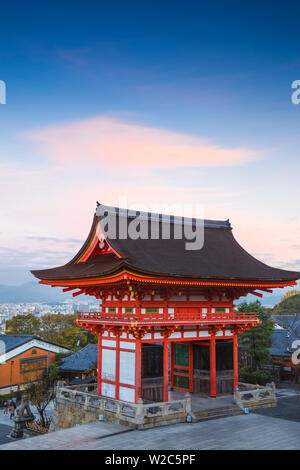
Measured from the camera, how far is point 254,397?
2447cm

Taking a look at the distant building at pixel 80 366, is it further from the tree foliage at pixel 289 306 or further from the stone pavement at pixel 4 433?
the tree foliage at pixel 289 306

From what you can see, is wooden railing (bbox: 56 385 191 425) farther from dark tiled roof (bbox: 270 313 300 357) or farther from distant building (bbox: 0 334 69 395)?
distant building (bbox: 0 334 69 395)

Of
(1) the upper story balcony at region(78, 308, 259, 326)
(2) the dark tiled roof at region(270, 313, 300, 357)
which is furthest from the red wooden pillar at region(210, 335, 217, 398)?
(2) the dark tiled roof at region(270, 313, 300, 357)

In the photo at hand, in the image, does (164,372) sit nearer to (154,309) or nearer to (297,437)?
(154,309)

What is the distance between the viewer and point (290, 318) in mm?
64938

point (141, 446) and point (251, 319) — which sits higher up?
point (251, 319)

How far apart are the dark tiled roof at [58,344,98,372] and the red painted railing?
2305 centimetres

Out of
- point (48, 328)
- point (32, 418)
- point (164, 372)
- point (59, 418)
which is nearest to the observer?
point (164, 372)

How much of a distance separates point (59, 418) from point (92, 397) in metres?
3.39

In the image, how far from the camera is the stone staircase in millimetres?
21475

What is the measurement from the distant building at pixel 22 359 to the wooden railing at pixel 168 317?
2651cm

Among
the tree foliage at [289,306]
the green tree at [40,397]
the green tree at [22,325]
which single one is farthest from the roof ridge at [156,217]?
the tree foliage at [289,306]
